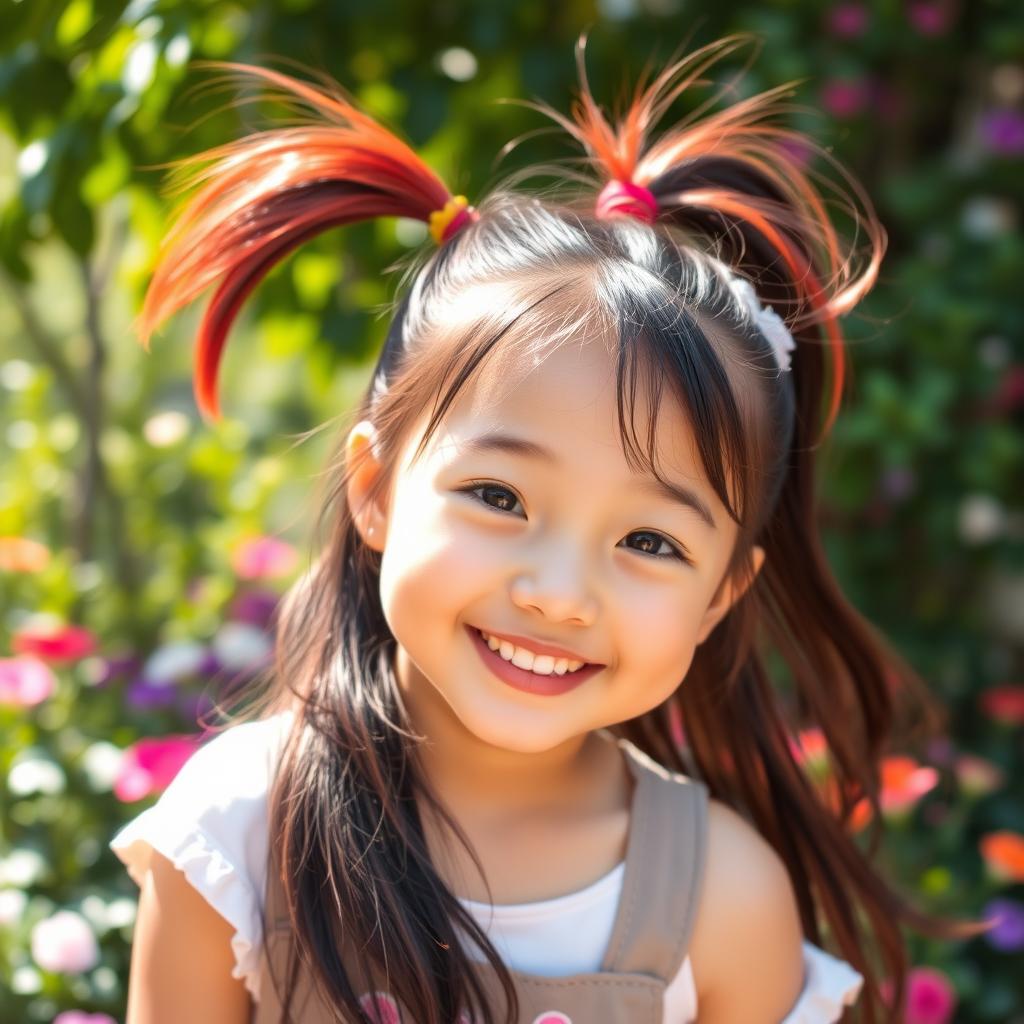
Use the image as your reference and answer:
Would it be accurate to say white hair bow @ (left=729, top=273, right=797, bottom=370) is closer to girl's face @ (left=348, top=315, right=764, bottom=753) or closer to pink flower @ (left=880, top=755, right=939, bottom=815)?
girl's face @ (left=348, top=315, right=764, bottom=753)

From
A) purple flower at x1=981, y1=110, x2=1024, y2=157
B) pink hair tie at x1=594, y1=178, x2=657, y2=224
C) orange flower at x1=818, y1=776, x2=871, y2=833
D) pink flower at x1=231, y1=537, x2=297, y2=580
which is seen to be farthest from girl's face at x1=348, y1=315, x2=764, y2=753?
purple flower at x1=981, y1=110, x2=1024, y2=157

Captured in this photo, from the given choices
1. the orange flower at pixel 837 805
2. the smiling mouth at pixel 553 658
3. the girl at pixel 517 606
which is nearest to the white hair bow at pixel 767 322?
the girl at pixel 517 606

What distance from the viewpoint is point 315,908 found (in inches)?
50.0

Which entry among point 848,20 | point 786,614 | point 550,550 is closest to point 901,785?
point 786,614

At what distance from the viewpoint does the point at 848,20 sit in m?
2.48

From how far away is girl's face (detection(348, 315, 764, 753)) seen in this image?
1.15 metres

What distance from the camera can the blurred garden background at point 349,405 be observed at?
72.7 inches

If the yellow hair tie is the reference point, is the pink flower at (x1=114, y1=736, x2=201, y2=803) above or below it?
below

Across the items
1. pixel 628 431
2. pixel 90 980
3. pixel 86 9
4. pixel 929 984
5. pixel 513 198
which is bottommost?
pixel 90 980

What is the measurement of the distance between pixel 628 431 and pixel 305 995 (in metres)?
0.61

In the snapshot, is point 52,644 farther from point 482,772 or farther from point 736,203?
point 736,203

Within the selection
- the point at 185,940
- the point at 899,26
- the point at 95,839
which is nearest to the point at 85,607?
the point at 95,839

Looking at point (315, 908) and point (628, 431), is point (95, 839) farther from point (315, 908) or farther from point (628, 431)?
point (628, 431)

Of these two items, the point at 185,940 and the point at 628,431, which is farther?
the point at 185,940
